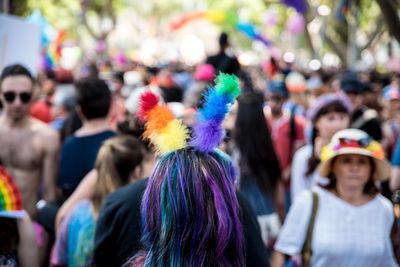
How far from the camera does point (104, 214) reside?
384 cm

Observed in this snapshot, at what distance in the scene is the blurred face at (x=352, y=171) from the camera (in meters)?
4.57

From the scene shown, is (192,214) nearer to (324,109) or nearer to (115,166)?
(115,166)

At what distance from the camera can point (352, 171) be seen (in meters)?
4.61

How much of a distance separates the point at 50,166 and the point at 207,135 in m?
3.69

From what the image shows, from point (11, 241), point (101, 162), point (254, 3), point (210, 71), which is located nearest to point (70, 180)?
point (101, 162)

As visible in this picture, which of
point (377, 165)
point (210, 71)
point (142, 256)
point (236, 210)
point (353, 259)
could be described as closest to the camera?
point (236, 210)

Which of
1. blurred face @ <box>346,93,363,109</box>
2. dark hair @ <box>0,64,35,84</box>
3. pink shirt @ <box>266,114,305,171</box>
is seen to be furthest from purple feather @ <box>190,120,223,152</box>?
blurred face @ <box>346,93,363,109</box>

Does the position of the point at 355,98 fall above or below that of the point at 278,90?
below

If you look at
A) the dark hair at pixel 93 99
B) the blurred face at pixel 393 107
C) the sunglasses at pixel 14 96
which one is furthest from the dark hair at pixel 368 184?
the blurred face at pixel 393 107

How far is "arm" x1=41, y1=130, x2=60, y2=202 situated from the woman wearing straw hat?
2.17m

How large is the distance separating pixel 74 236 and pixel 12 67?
2131mm

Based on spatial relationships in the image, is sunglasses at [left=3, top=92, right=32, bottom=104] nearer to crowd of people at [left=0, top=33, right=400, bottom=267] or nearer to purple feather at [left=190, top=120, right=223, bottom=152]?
crowd of people at [left=0, top=33, right=400, bottom=267]

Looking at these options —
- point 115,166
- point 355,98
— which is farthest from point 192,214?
point 355,98

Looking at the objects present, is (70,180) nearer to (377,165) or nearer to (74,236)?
(74,236)
